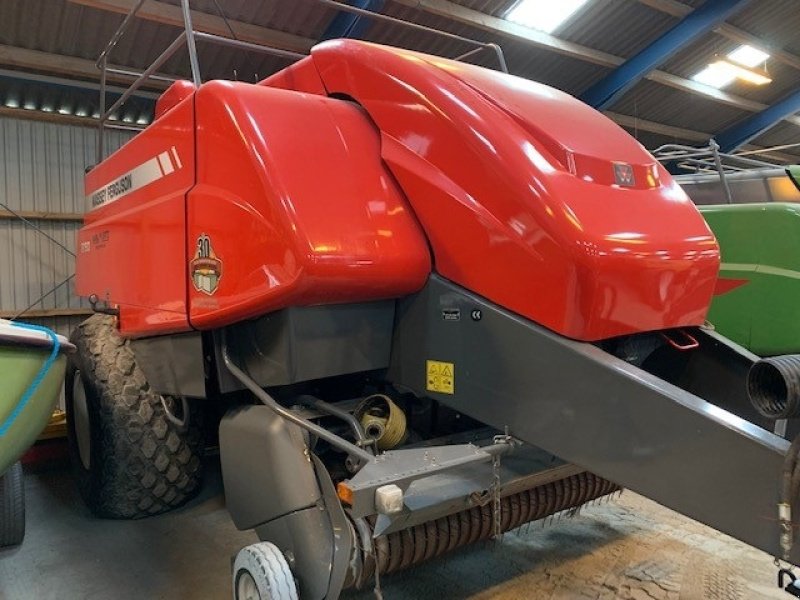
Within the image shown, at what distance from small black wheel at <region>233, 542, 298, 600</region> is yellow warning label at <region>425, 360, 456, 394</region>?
63 cm

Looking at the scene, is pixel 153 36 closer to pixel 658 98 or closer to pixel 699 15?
pixel 699 15

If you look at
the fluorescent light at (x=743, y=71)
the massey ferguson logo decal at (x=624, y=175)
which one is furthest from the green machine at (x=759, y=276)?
the fluorescent light at (x=743, y=71)

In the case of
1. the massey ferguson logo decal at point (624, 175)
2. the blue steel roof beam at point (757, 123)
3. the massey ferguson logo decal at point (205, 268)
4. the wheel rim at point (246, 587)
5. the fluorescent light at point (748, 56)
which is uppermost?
the fluorescent light at point (748, 56)

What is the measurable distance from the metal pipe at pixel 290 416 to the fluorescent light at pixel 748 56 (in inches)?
346

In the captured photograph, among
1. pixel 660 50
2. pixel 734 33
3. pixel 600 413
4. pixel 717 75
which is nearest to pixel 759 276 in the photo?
pixel 600 413

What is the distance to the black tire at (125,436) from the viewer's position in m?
2.82

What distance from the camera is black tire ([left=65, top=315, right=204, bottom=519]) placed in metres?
2.82

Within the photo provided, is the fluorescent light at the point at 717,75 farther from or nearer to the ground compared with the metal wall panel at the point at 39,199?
farther from the ground

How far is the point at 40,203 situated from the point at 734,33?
8291mm

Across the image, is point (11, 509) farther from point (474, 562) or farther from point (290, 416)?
point (474, 562)

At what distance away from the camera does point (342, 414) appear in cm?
194

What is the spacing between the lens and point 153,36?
18.3 feet

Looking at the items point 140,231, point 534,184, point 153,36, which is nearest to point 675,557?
point 534,184

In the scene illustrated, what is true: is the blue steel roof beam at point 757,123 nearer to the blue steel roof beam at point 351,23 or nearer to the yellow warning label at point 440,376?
the blue steel roof beam at point 351,23
